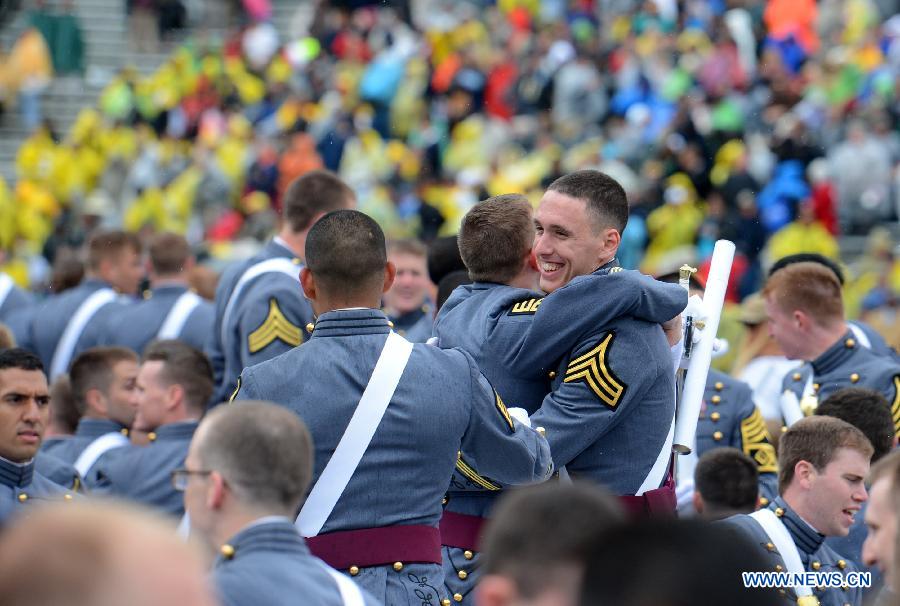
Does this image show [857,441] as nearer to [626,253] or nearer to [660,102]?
[626,253]

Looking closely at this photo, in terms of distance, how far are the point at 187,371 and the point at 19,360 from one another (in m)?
1.27

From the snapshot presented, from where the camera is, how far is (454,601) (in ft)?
17.1

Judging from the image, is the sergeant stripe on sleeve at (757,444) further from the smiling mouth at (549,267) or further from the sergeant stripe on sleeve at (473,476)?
the sergeant stripe on sleeve at (473,476)

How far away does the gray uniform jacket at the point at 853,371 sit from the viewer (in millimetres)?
7008

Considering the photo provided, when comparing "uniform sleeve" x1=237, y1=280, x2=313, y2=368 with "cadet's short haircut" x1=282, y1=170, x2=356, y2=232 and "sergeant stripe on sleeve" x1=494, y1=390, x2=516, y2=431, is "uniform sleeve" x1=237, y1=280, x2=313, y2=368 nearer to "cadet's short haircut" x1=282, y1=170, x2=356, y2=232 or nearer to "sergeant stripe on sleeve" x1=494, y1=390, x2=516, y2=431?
"cadet's short haircut" x1=282, y1=170, x2=356, y2=232

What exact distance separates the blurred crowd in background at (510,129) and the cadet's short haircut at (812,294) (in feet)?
34.2

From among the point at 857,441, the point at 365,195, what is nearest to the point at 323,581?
the point at 857,441

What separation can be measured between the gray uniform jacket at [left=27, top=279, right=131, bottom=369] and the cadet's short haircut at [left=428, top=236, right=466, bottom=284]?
3.06m

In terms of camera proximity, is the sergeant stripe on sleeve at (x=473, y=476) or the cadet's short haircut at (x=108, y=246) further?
the cadet's short haircut at (x=108, y=246)

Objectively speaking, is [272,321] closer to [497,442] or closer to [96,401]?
[96,401]

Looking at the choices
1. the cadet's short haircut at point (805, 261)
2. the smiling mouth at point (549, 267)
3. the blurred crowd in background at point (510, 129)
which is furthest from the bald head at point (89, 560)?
the blurred crowd in background at point (510, 129)

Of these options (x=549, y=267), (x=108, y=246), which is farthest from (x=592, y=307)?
(x=108, y=246)

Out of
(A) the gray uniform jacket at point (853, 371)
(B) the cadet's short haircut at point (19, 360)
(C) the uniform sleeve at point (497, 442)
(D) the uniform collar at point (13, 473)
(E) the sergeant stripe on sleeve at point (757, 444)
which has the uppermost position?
(C) the uniform sleeve at point (497, 442)

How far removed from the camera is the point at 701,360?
18.0 ft
